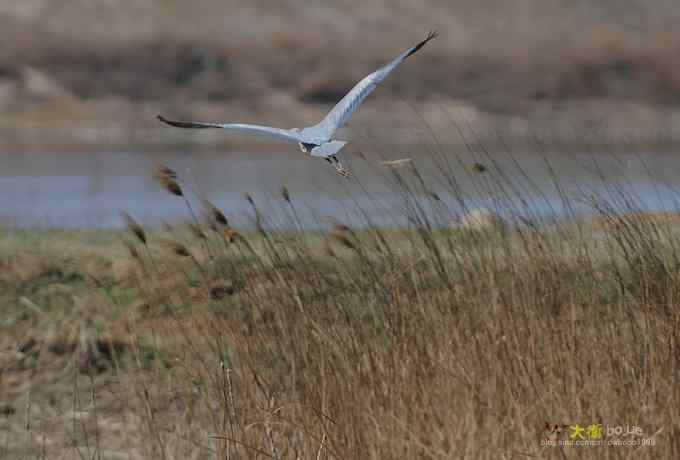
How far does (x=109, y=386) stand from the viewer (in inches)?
266

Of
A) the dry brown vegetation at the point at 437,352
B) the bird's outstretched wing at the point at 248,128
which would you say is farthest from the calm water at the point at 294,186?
the bird's outstretched wing at the point at 248,128

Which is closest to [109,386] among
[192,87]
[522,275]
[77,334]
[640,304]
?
[77,334]

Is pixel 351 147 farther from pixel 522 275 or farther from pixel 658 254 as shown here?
pixel 658 254

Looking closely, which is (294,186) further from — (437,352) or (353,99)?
(353,99)

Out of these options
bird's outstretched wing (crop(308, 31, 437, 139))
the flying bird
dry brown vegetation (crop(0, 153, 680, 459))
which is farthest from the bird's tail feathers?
dry brown vegetation (crop(0, 153, 680, 459))

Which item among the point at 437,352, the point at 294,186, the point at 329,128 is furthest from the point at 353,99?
the point at 294,186

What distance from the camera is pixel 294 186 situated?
950 inches

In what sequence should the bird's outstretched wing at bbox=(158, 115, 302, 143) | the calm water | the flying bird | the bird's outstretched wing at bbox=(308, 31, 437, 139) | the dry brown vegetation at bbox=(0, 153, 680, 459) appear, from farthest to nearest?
1. the calm water
2. the dry brown vegetation at bbox=(0, 153, 680, 459)
3. the bird's outstretched wing at bbox=(308, 31, 437, 139)
4. the flying bird
5. the bird's outstretched wing at bbox=(158, 115, 302, 143)

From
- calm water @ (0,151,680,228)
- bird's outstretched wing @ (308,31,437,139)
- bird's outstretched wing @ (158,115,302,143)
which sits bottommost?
calm water @ (0,151,680,228)

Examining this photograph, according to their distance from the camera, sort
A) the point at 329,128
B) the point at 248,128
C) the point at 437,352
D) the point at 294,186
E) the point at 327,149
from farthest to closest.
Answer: the point at 294,186, the point at 437,352, the point at 329,128, the point at 327,149, the point at 248,128

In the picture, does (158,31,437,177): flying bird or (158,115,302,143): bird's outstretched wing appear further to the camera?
(158,31,437,177): flying bird

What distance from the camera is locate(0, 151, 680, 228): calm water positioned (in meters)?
5.10

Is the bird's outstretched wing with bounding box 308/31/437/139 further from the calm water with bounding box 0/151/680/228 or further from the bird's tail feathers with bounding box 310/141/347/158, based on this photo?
the calm water with bounding box 0/151/680/228

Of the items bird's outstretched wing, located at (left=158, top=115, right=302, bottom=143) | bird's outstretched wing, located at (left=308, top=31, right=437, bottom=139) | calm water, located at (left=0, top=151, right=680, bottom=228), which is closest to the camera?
bird's outstretched wing, located at (left=158, top=115, right=302, bottom=143)
